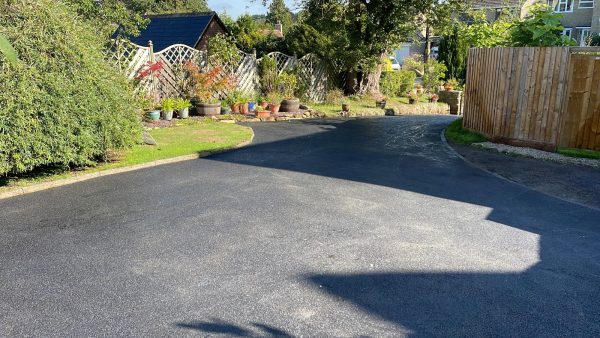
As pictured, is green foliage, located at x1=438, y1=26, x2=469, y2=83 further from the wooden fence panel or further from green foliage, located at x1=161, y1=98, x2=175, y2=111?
green foliage, located at x1=161, y1=98, x2=175, y2=111

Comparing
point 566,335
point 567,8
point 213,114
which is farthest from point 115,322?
point 567,8

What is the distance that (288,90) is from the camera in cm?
1767

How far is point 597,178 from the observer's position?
7566 millimetres

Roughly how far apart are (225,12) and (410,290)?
1042 inches

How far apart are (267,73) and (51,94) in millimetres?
11232

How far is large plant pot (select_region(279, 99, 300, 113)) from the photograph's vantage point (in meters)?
16.1

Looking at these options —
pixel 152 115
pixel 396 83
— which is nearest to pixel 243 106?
pixel 152 115

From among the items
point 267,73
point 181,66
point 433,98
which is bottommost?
point 433,98

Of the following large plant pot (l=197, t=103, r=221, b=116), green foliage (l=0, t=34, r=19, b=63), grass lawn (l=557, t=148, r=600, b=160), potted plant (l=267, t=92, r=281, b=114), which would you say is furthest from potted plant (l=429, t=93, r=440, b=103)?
green foliage (l=0, t=34, r=19, b=63)

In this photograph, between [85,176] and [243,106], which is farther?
[243,106]

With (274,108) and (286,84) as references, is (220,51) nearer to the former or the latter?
(274,108)

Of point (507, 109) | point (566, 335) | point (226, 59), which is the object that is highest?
point (226, 59)

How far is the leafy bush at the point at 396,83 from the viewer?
23047 mm

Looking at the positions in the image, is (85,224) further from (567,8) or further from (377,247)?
(567,8)
